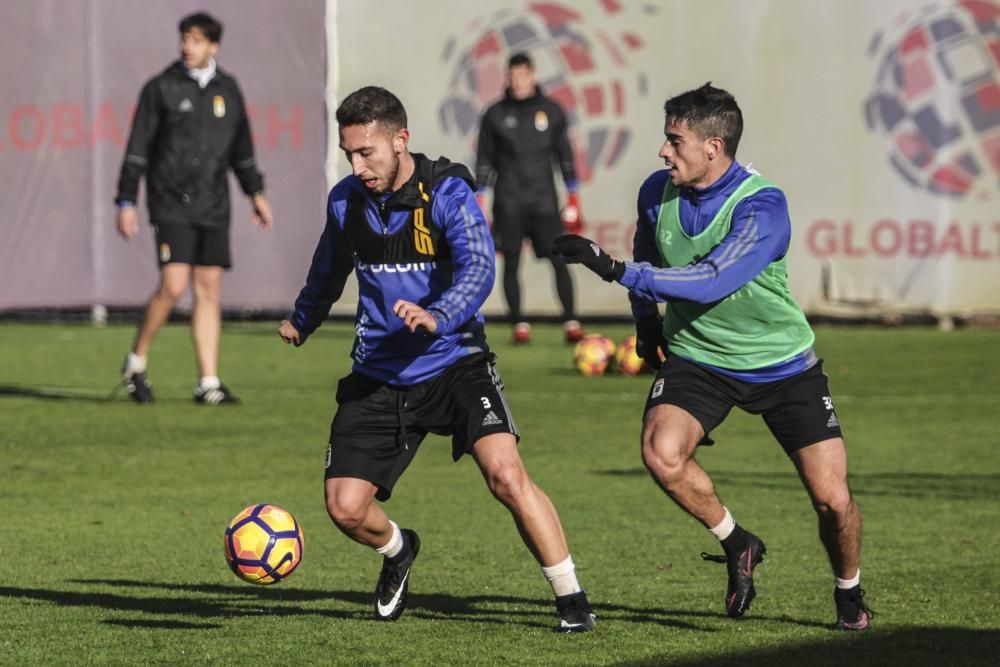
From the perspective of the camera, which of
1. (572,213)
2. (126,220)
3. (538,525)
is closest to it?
(538,525)

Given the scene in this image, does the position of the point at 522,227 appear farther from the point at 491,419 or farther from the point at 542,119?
the point at 491,419

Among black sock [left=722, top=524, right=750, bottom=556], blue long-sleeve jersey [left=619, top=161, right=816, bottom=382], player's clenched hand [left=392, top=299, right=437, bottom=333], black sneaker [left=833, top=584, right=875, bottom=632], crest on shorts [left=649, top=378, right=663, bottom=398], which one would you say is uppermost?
blue long-sleeve jersey [left=619, top=161, right=816, bottom=382]

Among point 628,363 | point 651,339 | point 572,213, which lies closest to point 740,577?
point 651,339

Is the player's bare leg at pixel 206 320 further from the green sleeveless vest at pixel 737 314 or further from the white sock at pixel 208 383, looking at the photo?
the green sleeveless vest at pixel 737 314

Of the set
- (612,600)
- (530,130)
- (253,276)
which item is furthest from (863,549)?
(253,276)

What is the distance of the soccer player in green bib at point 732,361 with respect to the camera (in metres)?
6.73

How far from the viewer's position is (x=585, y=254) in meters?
6.18

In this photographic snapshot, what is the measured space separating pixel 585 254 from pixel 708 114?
0.90 metres

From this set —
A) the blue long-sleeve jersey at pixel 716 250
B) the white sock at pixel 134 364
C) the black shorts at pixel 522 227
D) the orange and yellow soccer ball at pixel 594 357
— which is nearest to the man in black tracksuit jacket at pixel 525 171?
the black shorts at pixel 522 227

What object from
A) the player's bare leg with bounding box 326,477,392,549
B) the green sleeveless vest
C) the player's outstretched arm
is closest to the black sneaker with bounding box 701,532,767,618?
the green sleeveless vest

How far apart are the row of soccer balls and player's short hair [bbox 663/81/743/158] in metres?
8.94

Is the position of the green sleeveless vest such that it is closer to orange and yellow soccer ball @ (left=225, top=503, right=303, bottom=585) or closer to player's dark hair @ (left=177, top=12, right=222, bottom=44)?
orange and yellow soccer ball @ (left=225, top=503, right=303, bottom=585)

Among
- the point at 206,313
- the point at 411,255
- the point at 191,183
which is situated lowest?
the point at 206,313

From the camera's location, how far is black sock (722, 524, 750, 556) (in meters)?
6.92
